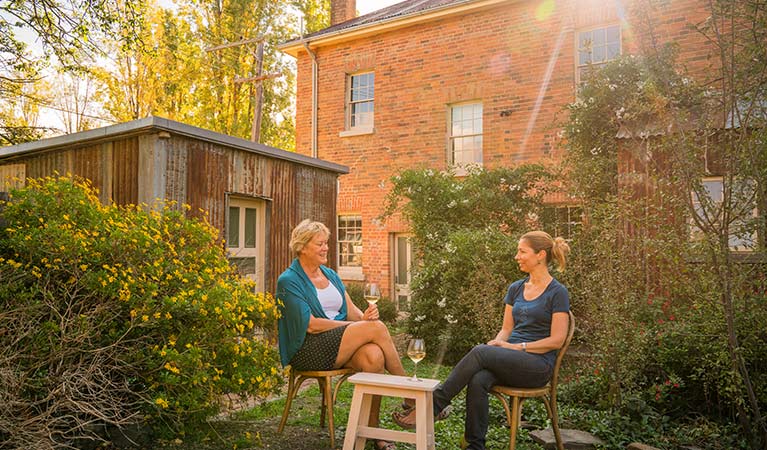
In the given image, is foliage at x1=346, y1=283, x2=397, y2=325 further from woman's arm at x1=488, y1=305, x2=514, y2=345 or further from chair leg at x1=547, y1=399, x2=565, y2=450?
chair leg at x1=547, y1=399, x2=565, y2=450

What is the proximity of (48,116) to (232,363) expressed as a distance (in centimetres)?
1570

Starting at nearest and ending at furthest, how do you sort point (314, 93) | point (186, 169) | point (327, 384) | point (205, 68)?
point (327, 384) → point (186, 169) → point (314, 93) → point (205, 68)

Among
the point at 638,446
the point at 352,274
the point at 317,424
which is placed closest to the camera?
the point at 638,446

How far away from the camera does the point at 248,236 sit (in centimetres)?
902

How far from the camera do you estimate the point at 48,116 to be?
16828 millimetres

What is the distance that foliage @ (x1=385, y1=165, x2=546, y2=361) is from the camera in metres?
7.96

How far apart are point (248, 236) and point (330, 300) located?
A: 4563 millimetres

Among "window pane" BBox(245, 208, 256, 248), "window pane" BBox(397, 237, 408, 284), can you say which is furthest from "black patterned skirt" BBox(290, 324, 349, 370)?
"window pane" BBox(397, 237, 408, 284)

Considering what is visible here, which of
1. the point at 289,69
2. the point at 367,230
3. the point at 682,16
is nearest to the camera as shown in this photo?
the point at 682,16

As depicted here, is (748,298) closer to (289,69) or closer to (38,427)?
(38,427)

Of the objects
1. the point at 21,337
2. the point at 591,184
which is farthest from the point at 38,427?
the point at 591,184

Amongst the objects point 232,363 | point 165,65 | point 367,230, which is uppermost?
point 165,65

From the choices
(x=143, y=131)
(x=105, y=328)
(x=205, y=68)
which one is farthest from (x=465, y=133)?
(x=205, y=68)

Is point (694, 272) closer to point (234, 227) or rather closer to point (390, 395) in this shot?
point (390, 395)
